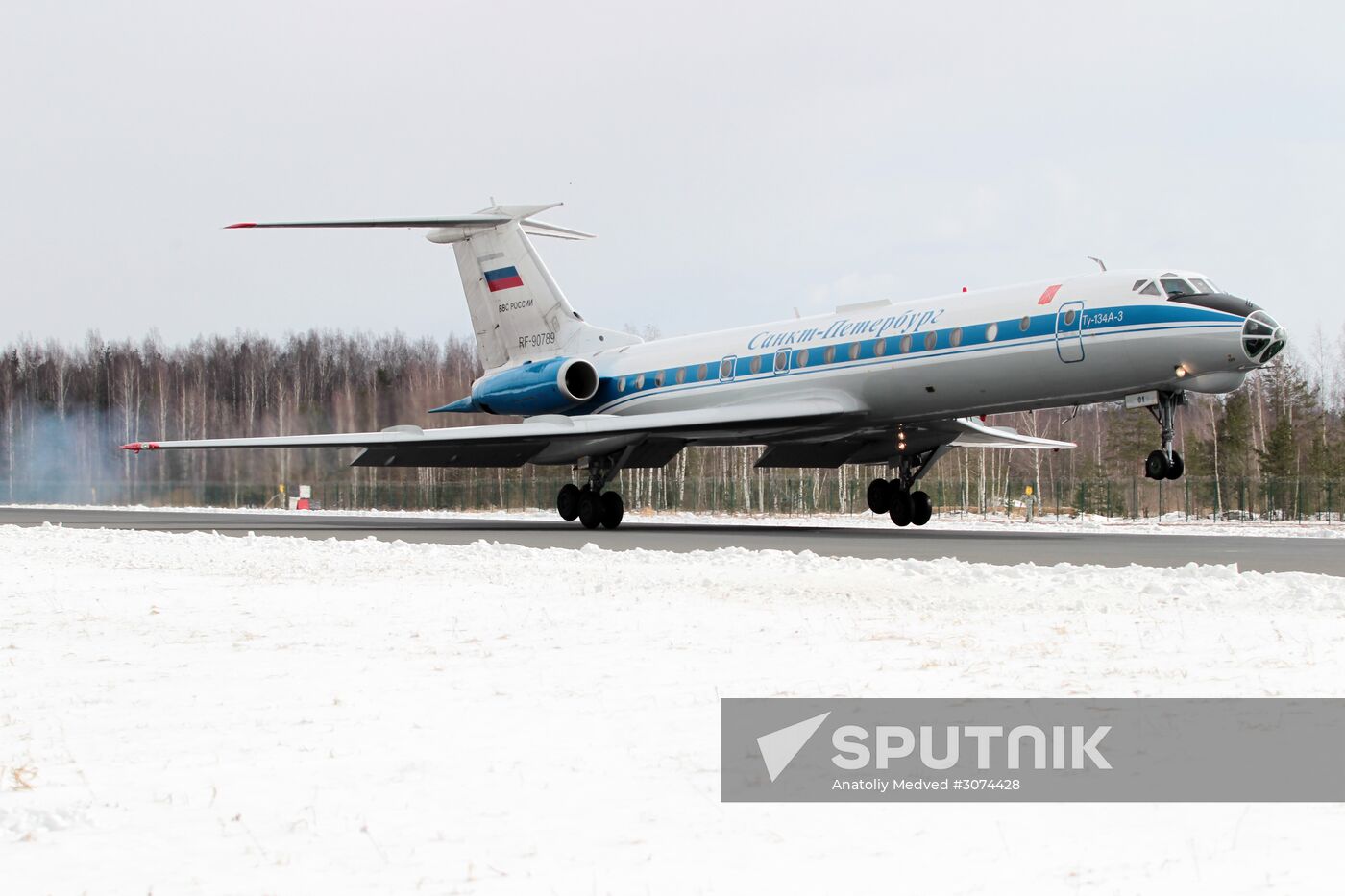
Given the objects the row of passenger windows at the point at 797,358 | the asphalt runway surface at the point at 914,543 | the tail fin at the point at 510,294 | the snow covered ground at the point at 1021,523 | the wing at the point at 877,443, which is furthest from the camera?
the tail fin at the point at 510,294

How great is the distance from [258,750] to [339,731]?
0.37m

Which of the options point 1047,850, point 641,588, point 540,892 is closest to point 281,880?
point 540,892

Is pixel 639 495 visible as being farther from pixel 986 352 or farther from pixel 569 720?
pixel 569 720

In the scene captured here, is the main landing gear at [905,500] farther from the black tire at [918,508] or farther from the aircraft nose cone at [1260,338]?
the aircraft nose cone at [1260,338]

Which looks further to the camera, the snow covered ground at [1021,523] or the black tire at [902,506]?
the snow covered ground at [1021,523]

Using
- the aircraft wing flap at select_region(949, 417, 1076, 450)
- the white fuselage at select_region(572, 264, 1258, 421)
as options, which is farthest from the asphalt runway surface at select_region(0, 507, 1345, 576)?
the aircraft wing flap at select_region(949, 417, 1076, 450)

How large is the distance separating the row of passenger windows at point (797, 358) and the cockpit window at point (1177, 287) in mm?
1377

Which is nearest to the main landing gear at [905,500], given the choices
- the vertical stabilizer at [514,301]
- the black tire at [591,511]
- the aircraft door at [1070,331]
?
the black tire at [591,511]

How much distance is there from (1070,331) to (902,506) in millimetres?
6348

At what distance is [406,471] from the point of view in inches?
2422

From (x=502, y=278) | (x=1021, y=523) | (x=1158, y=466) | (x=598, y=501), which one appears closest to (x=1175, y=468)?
(x=1158, y=466)

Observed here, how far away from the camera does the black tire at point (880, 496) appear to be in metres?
25.4

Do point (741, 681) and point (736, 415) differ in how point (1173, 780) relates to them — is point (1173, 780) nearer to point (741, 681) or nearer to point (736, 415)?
point (741, 681)

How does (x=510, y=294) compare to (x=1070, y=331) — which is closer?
(x=1070, y=331)
